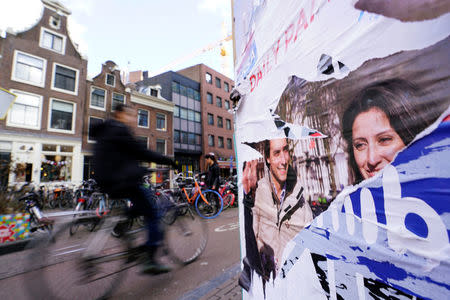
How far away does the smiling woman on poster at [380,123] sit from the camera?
781 millimetres

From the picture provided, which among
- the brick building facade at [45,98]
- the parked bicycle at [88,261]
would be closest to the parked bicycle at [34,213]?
the parked bicycle at [88,261]

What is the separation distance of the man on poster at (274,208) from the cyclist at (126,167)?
1128mm

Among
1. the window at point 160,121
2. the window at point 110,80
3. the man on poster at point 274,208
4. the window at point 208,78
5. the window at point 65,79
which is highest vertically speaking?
the window at point 208,78

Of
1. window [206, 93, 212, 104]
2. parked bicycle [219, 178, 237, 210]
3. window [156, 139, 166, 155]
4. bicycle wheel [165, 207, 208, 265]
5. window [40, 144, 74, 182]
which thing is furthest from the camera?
window [206, 93, 212, 104]

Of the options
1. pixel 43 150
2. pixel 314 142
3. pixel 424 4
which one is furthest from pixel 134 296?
pixel 43 150

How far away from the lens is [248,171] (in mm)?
2102

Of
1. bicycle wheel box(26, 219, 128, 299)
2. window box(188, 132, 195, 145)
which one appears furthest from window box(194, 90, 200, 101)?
bicycle wheel box(26, 219, 128, 299)

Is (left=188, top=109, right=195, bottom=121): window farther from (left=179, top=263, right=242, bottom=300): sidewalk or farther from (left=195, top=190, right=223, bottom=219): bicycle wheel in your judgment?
(left=179, top=263, right=242, bottom=300): sidewalk

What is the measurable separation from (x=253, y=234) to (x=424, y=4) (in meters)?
1.81

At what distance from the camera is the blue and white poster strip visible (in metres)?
0.72

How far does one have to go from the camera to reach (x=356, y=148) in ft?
3.13

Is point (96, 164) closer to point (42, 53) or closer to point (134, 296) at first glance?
point (134, 296)

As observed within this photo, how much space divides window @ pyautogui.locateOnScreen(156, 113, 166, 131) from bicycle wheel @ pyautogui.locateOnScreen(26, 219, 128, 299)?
67.7 ft

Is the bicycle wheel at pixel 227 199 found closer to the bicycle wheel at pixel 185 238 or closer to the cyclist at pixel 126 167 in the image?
the bicycle wheel at pixel 185 238
